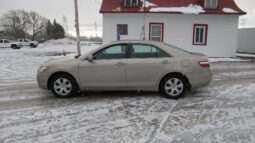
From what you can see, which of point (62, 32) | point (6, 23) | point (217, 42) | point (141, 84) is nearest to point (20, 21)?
point (6, 23)

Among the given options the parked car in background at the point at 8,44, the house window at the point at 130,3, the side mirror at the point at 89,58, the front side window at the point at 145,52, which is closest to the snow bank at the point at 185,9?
the house window at the point at 130,3

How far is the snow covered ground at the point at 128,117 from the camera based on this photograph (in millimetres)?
3127

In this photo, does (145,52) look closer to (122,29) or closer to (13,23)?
(122,29)

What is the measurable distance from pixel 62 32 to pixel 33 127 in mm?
81565

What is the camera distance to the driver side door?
4.86m

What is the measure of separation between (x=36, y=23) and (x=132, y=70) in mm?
Result: 86880

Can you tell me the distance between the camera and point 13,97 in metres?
5.24

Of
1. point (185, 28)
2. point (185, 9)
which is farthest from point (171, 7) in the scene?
point (185, 28)

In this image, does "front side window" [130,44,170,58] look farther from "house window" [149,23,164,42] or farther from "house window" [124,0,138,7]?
"house window" [124,0,138,7]

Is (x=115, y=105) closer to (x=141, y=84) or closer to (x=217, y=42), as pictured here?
(x=141, y=84)

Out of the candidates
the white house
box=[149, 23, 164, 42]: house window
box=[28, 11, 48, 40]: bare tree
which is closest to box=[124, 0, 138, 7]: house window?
the white house

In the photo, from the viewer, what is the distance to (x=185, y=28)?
1569cm

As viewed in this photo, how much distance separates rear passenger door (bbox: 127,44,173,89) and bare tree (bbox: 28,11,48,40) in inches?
3323

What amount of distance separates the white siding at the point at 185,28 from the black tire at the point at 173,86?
11.2 meters
